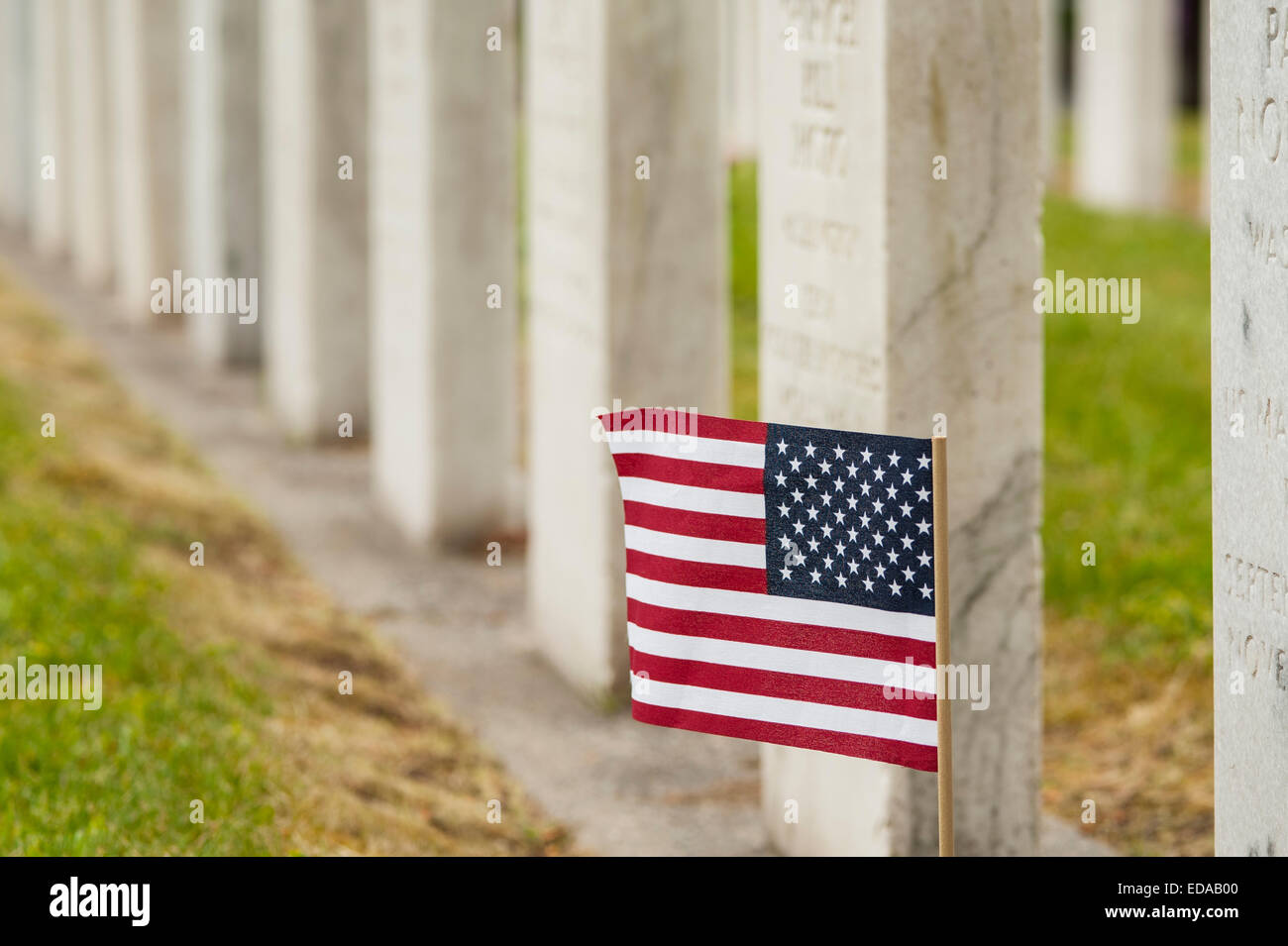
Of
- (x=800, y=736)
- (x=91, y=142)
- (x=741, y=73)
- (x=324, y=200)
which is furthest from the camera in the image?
(x=741, y=73)

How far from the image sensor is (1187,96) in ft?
153

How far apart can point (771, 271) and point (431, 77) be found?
5.09 metres

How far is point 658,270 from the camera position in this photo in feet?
28.4

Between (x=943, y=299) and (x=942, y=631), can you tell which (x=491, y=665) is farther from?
(x=942, y=631)

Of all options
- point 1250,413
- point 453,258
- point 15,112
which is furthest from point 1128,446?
point 15,112

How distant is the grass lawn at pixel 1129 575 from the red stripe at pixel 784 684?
294 centimetres

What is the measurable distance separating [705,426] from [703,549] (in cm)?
31

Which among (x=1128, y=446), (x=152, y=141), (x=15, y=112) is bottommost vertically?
(x=1128, y=446)

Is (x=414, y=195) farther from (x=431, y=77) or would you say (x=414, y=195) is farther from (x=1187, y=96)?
(x=1187, y=96)

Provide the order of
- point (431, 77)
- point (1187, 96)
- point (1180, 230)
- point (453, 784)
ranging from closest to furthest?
point (453, 784) < point (431, 77) < point (1180, 230) < point (1187, 96)

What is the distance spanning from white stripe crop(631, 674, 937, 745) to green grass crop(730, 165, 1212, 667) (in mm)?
4473

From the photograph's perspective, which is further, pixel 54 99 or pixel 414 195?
pixel 54 99
